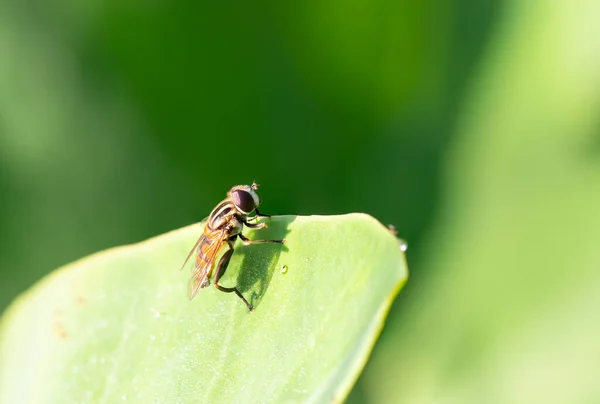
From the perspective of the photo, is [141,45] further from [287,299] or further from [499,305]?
[499,305]

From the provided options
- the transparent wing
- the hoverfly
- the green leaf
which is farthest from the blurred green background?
the green leaf

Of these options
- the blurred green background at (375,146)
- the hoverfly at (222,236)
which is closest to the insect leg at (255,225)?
the hoverfly at (222,236)

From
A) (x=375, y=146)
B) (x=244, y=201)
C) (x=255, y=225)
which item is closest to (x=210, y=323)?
(x=255, y=225)

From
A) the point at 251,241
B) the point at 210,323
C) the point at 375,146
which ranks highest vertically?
the point at 375,146

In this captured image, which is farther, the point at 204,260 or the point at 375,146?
the point at 375,146

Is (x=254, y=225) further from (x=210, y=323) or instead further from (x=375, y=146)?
(x=375, y=146)

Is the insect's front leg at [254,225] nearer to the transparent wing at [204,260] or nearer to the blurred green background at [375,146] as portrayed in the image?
the transparent wing at [204,260]

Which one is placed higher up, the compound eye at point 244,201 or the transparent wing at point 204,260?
the compound eye at point 244,201
